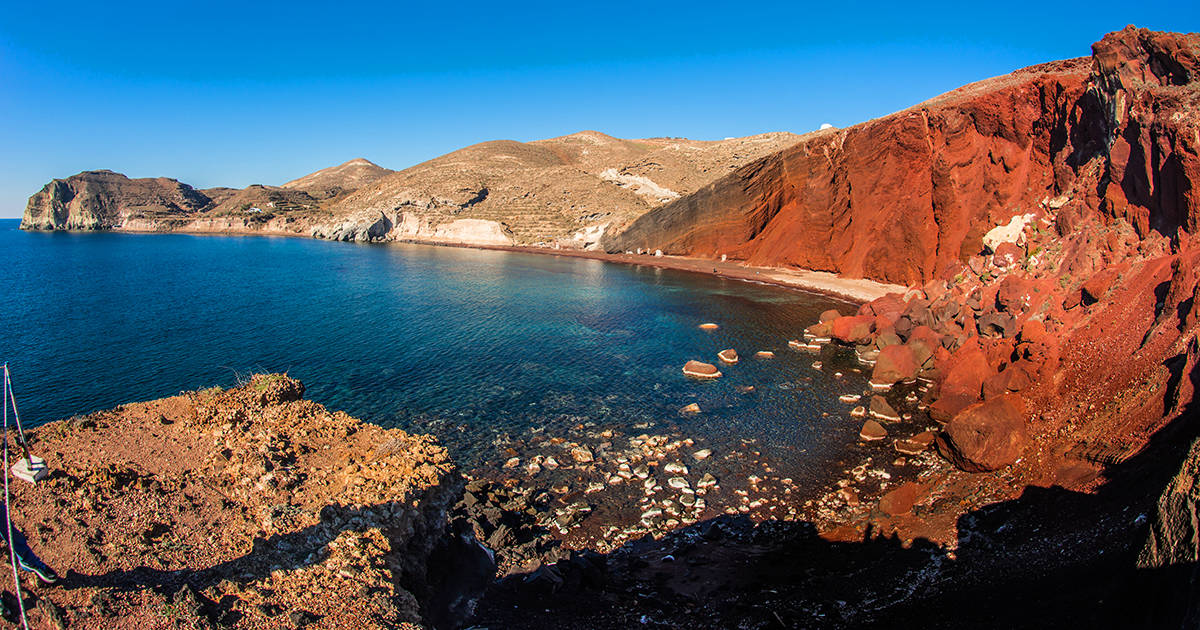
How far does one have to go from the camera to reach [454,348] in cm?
3266

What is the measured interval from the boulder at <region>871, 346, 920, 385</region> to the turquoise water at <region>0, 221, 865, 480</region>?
42.3 inches

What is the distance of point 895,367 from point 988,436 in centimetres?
1111

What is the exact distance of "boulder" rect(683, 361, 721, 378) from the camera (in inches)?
1113

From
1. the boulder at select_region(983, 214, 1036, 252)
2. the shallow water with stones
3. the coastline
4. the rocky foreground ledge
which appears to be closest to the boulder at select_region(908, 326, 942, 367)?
the shallow water with stones

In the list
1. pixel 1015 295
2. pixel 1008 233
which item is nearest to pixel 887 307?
pixel 1008 233

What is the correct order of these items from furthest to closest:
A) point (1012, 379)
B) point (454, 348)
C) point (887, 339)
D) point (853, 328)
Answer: point (853, 328)
point (454, 348)
point (887, 339)
point (1012, 379)

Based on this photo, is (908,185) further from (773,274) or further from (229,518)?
(229,518)

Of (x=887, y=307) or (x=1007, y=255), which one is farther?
(x=887, y=307)

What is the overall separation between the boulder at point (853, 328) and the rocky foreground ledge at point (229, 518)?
2868cm

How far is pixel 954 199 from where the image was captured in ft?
138

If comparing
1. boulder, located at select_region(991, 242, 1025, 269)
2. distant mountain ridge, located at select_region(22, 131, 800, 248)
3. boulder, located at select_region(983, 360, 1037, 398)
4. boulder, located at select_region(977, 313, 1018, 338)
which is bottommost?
boulder, located at select_region(983, 360, 1037, 398)

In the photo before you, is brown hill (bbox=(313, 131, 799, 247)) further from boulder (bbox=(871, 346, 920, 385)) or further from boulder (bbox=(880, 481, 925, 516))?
boulder (bbox=(880, 481, 925, 516))

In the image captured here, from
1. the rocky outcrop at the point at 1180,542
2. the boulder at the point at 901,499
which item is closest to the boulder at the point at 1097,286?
the boulder at the point at 901,499

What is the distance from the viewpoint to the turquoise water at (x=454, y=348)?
75.1 feet
